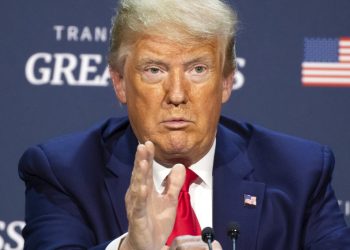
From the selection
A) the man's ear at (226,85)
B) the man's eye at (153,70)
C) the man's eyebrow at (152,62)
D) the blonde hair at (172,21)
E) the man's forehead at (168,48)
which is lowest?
the man's ear at (226,85)

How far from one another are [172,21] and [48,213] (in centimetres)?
66

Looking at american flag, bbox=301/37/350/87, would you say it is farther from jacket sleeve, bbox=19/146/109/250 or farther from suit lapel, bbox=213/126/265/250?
jacket sleeve, bbox=19/146/109/250

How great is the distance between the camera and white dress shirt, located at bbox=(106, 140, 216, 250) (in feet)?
9.12

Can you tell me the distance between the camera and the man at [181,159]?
8.61ft

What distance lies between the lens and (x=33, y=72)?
3.68 m

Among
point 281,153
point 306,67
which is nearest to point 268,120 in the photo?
point 306,67

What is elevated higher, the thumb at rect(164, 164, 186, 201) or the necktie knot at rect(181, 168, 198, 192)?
the thumb at rect(164, 164, 186, 201)

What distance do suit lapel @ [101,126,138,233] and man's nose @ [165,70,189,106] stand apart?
32 cm

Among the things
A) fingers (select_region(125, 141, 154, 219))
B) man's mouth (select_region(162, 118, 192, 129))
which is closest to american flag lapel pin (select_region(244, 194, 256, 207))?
man's mouth (select_region(162, 118, 192, 129))

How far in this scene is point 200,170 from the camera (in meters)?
2.82

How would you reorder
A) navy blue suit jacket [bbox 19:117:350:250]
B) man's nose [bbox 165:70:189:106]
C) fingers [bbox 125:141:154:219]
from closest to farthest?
1. fingers [bbox 125:141:154:219]
2. man's nose [bbox 165:70:189:106]
3. navy blue suit jacket [bbox 19:117:350:250]

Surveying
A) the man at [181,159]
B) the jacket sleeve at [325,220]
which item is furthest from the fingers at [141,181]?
the jacket sleeve at [325,220]

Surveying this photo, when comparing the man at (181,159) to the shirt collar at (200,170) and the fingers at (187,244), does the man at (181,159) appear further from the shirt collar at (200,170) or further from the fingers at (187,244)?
the fingers at (187,244)

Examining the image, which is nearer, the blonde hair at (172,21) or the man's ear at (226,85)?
the blonde hair at (172,21)
